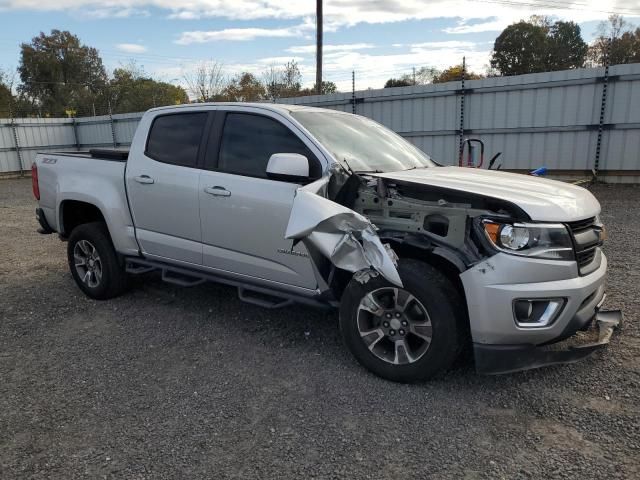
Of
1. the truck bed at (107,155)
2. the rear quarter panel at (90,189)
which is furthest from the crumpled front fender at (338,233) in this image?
the truck bed at (107,155)

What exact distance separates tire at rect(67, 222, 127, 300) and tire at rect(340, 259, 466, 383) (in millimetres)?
2707

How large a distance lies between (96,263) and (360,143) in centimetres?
296

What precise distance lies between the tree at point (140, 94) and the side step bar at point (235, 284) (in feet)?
78.0

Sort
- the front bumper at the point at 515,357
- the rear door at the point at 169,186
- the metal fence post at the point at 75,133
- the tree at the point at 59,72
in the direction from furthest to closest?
the tree at the point at 59,72 → the metal fence post at the point at 75,133 → the rear door at the point at 169,186 → the front bumper at the point at 515,357

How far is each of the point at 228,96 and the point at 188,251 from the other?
773 inches

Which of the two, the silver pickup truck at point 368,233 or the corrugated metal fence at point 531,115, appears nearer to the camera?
the silver pickup truck at point 368,233

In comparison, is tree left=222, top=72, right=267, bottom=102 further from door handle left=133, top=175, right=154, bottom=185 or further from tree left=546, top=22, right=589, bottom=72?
tree left=546, top=22, right=589, bottom=72

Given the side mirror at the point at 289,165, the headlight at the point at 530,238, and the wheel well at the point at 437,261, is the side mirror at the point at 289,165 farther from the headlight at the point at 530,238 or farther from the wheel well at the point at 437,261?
the headlight at the point at 530,238

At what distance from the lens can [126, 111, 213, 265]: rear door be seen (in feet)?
13.7

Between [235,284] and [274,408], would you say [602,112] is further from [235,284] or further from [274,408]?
[274,408]

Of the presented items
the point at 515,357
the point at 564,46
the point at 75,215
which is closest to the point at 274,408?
the point at 515,357

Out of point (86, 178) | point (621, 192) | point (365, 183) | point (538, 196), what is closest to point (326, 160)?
point (365, 183)

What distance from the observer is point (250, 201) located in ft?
12.2

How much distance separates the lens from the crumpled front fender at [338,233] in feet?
9.38
